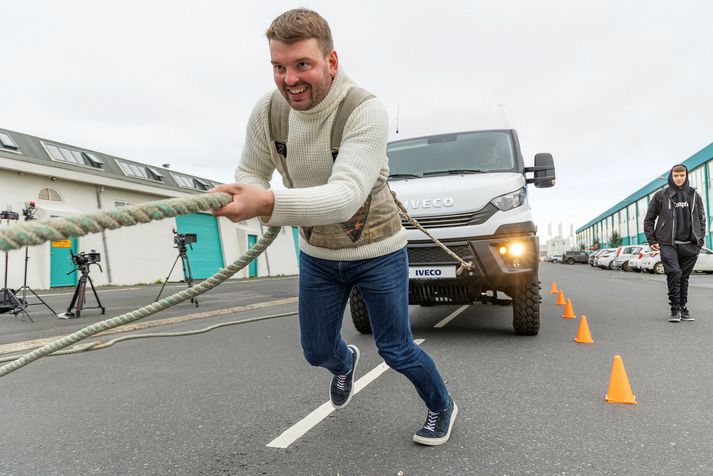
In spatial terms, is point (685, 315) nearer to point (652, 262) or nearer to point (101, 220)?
point (101, 220)

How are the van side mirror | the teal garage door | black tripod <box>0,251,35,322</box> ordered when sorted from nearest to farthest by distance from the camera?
the van side mirror
black tripod <box>0,251,35,322</box>
the teal garage door

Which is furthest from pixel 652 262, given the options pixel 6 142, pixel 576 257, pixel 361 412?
pixel 576 257

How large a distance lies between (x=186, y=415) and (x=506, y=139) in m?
4.62

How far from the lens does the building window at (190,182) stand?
1294 inches

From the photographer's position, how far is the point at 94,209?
18234 mm

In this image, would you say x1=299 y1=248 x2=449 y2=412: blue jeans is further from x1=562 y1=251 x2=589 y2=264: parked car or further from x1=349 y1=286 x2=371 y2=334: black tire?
x1=562 y1=251 x2=589 y2=264: parked car

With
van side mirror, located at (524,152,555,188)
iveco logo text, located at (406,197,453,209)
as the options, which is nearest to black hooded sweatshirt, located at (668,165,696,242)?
van side mirror, located at (524,152,555,188)

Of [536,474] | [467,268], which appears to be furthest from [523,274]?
[536,474]

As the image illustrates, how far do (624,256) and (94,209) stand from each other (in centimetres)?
2788

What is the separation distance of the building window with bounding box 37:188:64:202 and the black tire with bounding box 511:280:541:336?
18.8 m

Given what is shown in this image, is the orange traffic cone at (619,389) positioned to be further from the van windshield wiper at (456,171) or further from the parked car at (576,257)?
the parked car at (576,257)

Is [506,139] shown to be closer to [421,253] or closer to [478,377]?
[421,253]

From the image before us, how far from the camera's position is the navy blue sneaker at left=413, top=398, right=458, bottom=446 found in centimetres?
261

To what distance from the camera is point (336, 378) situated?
9.77 feet
